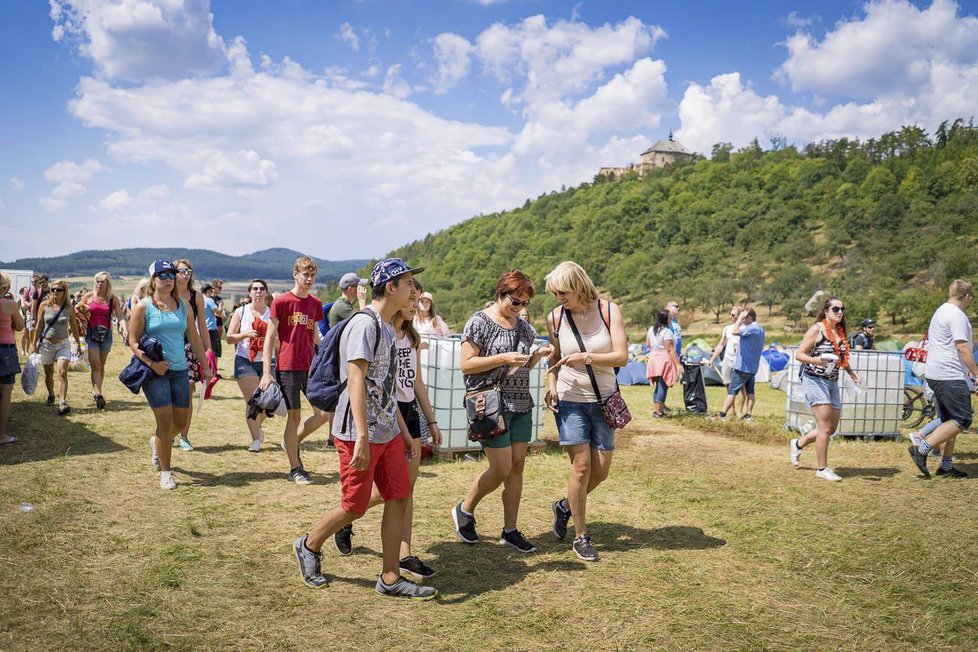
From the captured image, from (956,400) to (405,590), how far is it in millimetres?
5731

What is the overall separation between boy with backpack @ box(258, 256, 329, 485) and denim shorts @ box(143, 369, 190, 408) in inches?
24.8

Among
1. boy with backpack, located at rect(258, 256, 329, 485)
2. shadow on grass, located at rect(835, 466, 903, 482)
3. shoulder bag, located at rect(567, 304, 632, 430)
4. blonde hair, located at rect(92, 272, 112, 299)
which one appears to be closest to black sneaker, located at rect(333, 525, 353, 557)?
boy with backpack, located at rect(258, 256, 329, 485)

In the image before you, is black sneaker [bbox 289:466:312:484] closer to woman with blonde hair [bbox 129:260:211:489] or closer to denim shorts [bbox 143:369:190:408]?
woman with blonde hair [bbox 129:260:211:489]

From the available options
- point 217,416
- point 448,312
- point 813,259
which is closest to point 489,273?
point 448,312

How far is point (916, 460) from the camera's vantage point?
698 cm

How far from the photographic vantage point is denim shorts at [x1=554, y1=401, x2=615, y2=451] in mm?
4488

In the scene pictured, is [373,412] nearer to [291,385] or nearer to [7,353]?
[291,385]

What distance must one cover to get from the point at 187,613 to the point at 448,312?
9122 centimetres

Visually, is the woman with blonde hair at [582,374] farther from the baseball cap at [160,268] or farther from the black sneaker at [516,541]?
the baseball cap at [160,268]

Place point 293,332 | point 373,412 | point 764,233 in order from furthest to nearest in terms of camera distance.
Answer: point 764,233 < point 293,332 < point 373,412

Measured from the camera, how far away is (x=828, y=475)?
6.88 metres

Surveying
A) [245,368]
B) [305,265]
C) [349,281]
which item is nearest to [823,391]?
[349,281]

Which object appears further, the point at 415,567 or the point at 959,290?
the point at 959,290

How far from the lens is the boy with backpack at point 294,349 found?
6188mm
